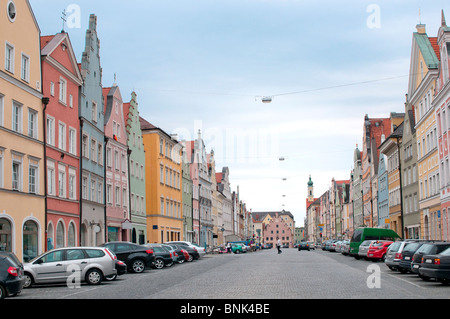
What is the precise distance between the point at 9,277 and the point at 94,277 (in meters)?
6.09

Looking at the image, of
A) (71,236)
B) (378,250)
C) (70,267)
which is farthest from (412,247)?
(71,236)

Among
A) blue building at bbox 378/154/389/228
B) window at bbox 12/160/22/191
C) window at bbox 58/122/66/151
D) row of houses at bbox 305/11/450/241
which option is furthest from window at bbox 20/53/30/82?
blue building at bbox 378/154/389/228

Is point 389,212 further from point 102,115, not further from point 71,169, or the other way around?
point 71,169

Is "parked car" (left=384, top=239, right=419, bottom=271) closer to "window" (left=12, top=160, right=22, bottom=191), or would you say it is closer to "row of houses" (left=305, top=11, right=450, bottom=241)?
"row of houses" (left=305, top=11, right=450, bottom=241)

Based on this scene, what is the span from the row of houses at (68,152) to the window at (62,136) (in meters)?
0.06

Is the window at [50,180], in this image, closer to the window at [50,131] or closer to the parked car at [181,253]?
the window at [50,131]

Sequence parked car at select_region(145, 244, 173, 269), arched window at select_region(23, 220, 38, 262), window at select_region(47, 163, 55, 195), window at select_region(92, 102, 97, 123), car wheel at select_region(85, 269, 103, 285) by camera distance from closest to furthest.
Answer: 1. car wheel at select_region(85, 269, 103, 285)
2. arched window at select_region(23, 220, 38, 262)
3. parked car at select_region(145, 244, 173, 269)
4. window at select_region(47, 163, 55, 195)
5. window at select_region(92, 102, 97, 123)

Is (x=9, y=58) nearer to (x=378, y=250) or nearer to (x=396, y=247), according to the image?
(x=396, y=247)

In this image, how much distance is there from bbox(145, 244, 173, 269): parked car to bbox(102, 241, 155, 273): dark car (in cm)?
415

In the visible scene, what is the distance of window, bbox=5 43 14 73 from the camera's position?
32.9 metres

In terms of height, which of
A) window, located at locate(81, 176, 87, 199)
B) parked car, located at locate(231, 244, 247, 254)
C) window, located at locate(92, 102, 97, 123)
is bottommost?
parked car, located at locate(231, 244, 247, 254)

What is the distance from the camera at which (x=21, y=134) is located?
3384cm
